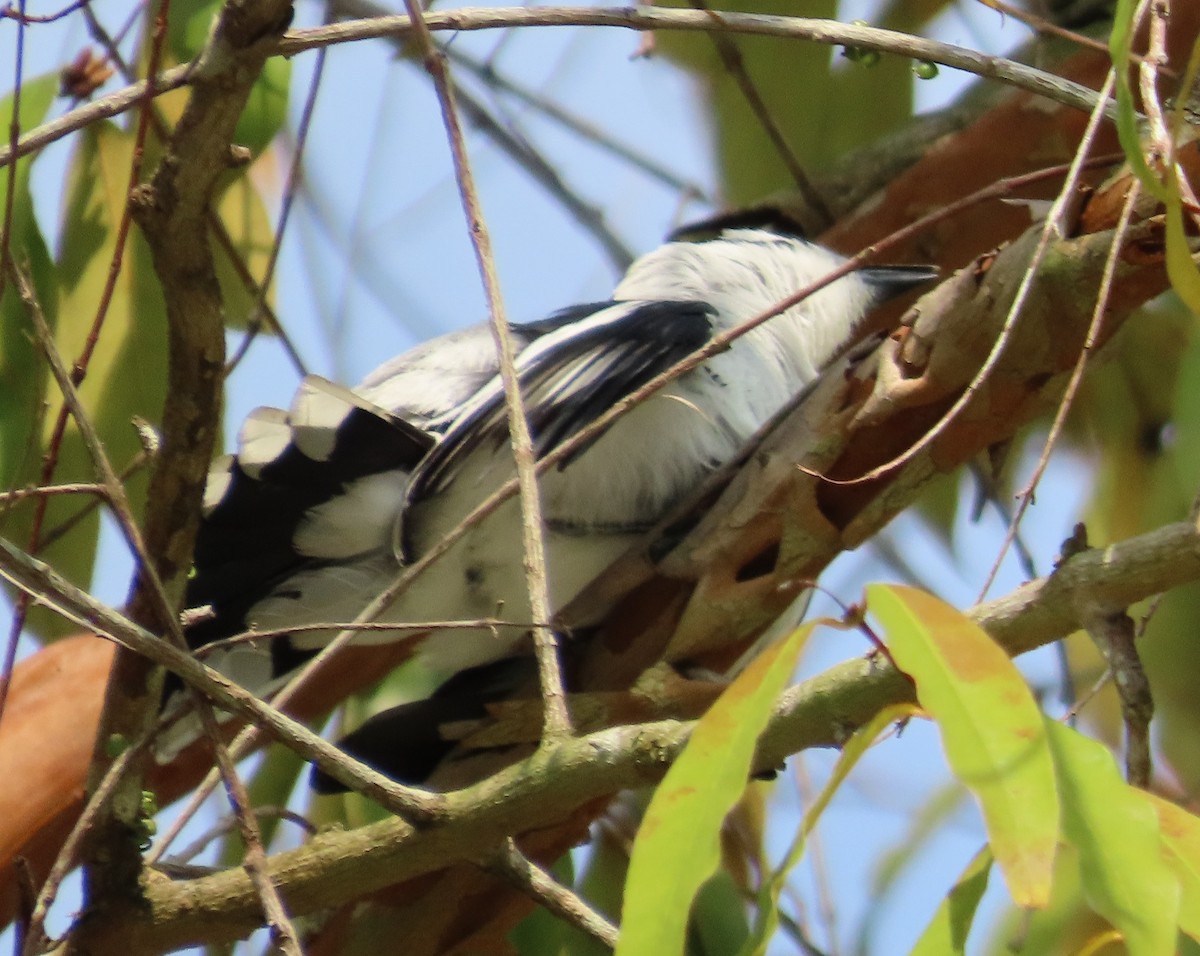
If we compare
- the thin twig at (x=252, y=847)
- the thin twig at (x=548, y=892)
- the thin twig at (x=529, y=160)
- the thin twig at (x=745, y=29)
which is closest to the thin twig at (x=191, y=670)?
the thin twig at (x=252, y=847)

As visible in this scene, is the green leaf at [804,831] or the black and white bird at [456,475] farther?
the black and white bird at [456,475]

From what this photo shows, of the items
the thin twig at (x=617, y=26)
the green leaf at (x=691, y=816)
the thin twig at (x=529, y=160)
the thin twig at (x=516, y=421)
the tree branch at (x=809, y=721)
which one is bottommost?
the green leaf at (x=691, y=816)

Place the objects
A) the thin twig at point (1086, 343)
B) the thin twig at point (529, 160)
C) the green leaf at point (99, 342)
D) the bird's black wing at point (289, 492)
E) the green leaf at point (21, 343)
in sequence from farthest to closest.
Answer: the thin twig at point (529, 160) < the green leaf at point (99, 342) < the green leaf at point (21, 343) < the bird's black wing at point (289, 492) < the thin twig at point (1086, 343)

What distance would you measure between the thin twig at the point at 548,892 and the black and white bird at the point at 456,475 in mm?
310

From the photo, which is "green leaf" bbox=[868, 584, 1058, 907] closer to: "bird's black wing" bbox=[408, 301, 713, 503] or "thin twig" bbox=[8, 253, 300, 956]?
"thin twig" bbox=[8, 253, 300, 956]

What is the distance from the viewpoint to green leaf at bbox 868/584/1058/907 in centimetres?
59

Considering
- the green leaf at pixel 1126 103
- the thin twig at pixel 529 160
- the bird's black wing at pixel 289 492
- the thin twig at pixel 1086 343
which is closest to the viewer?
the green leaf at pixel 1126 103

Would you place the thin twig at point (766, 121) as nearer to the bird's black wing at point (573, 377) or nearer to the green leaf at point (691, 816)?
the bird's black wing at point (573, 377)

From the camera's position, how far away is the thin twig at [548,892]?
3.42ft

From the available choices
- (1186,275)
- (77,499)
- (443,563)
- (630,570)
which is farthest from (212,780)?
(1186,275)

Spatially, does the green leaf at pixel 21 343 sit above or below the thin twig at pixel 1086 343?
above

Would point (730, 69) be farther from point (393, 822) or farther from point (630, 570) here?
point (393, 822)

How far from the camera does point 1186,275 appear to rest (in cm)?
75

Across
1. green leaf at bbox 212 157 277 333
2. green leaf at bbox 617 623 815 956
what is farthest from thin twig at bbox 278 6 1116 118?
green leaf at bbox 212 157 277 333
